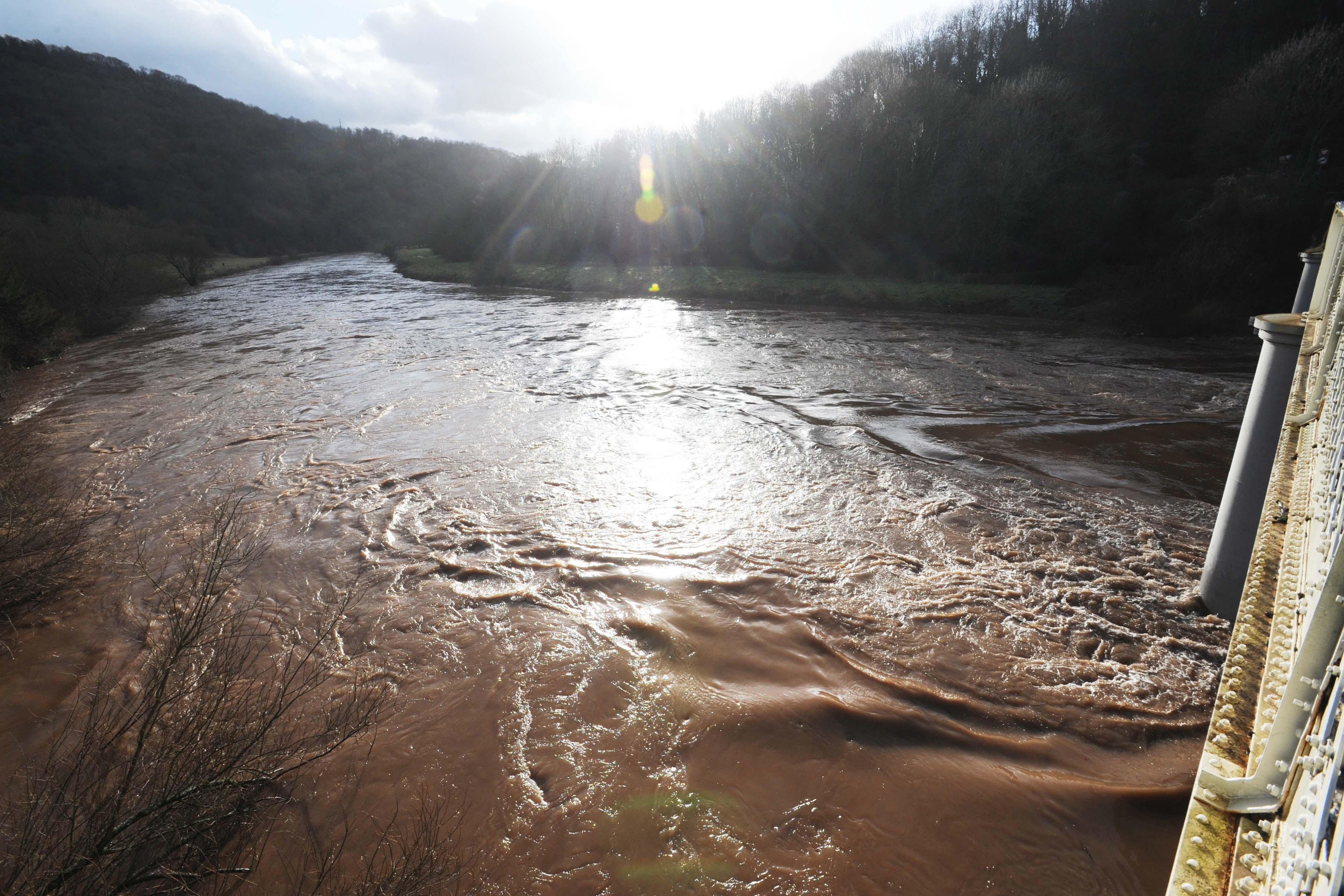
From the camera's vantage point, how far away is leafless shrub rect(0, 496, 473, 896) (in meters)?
3.23

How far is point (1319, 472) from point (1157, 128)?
49.0 meters

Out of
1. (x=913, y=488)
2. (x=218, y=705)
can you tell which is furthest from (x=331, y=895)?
(x=913, y=488)

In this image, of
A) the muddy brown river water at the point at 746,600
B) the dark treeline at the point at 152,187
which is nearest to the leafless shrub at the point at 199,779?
the muddy brown river water at the point at 746,600

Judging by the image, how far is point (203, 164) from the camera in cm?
8188

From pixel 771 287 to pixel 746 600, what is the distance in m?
28.5

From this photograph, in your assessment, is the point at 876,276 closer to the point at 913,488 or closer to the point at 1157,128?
the point at 1157,128

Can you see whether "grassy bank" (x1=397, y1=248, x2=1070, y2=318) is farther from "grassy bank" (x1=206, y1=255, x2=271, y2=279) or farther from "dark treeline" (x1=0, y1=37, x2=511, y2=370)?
"dark treeline" (x1=0, y1=37, x2=511, y2=370)

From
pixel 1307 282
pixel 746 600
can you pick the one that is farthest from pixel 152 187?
pixel 1307 282

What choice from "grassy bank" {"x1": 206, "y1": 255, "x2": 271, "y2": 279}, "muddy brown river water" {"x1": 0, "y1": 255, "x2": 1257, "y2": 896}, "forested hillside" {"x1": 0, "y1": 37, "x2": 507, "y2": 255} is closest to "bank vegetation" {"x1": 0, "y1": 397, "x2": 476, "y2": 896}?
"muddy brown river water" {"x1": 0, "y1": 255, "x2": 1257, "y2": 896}

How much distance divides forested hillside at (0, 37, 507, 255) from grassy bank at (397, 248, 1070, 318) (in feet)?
64.7

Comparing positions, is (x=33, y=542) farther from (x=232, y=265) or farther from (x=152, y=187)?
(x=152, y=187)

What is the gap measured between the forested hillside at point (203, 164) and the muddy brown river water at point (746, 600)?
164 ft

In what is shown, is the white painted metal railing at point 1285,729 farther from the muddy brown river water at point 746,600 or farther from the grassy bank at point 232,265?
the grassy bank at point 232,265

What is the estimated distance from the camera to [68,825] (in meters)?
3.41
